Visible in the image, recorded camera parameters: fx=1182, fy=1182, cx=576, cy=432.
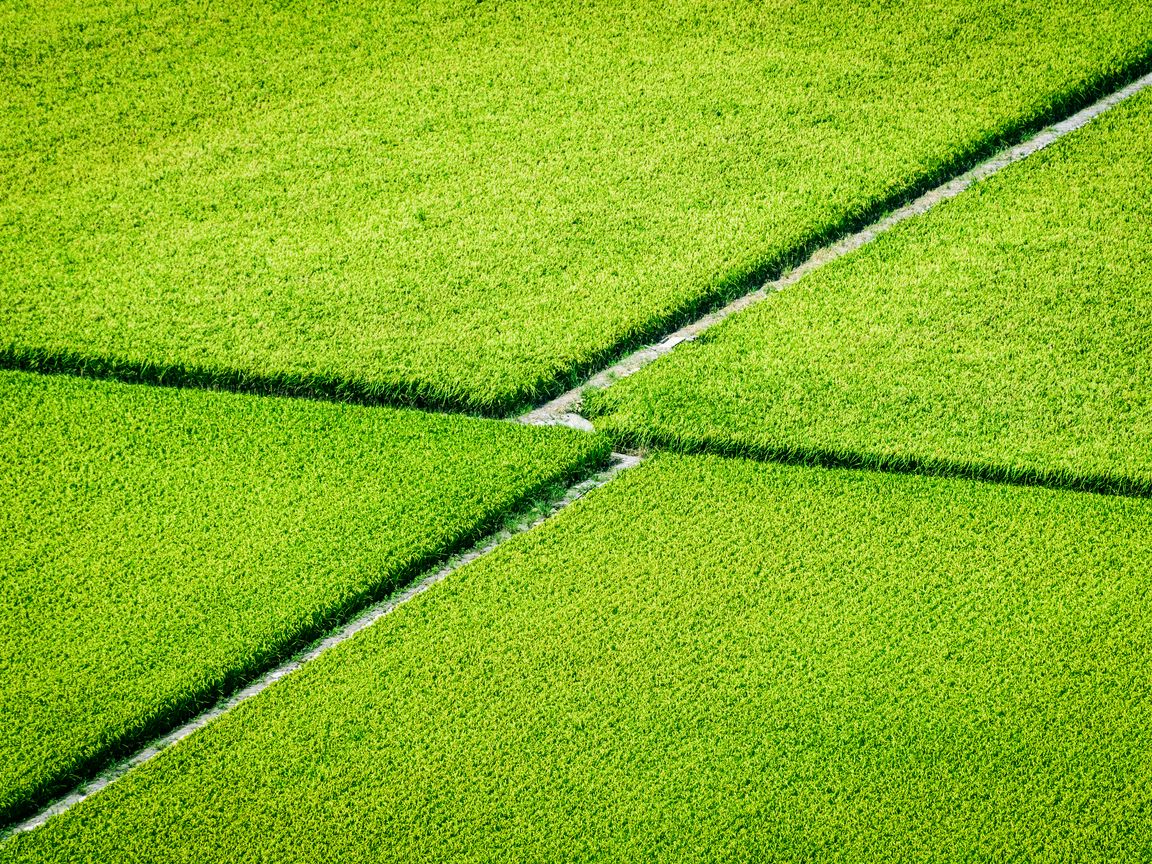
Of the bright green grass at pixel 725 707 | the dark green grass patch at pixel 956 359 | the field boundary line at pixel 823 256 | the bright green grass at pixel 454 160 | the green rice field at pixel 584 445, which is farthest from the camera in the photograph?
the bright green grass at pixel 454 160

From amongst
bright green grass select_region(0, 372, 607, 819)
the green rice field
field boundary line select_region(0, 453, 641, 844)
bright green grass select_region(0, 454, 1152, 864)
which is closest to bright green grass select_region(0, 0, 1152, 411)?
the green rice field

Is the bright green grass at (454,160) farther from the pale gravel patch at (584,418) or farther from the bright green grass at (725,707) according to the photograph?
the bright green grass at (725,707)

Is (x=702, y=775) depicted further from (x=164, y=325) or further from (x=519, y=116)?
(x=519, y=116)

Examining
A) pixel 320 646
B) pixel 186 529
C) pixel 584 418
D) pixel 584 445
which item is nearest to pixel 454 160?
pixel 584 418

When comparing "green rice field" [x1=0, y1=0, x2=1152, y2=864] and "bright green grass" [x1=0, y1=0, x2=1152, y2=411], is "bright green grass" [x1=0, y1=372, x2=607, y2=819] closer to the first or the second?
"green rice field" [x1=0, y1=0, x2=1152, y2=864]

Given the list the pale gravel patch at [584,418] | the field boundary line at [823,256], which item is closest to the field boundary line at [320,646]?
the pale gravel patch at [584,418]

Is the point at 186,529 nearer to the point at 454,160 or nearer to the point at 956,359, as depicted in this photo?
the point at 454,160
